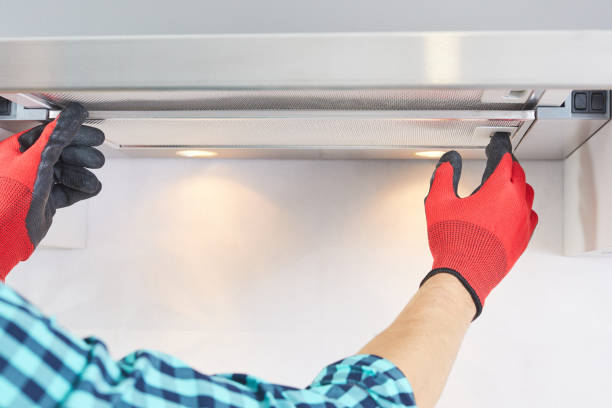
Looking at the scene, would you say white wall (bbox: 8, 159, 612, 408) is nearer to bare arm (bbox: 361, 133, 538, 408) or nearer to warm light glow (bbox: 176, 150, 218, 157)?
warm light glow (bbox: 176, 150, 218, 157)

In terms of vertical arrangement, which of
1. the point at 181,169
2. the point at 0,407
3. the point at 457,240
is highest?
the point at 181,169

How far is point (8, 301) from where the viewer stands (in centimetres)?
29

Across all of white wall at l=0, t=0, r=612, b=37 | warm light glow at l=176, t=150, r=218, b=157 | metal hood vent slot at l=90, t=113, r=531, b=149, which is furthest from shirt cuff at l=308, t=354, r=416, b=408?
white wall at l=0, t=0, r=612, b=37

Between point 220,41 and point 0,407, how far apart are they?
16.8 inches

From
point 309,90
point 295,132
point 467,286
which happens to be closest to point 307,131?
point 295,132

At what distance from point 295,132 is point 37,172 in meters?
0.35

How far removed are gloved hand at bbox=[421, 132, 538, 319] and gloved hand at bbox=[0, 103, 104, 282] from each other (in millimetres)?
474

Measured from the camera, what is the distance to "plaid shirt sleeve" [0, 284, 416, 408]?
279mm

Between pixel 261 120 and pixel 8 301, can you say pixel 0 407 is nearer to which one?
pixel 8 301

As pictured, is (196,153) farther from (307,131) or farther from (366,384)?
(366,384)

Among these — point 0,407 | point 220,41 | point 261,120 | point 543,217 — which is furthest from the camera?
point 543,217

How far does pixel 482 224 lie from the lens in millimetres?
684

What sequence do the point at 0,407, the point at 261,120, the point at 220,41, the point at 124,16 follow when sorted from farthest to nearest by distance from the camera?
the point at 124,16 < the point at 261,120 < the point at 220,41 < the point at 0,407

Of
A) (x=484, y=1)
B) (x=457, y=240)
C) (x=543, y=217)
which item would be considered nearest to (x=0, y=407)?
(x=457, y=240)
